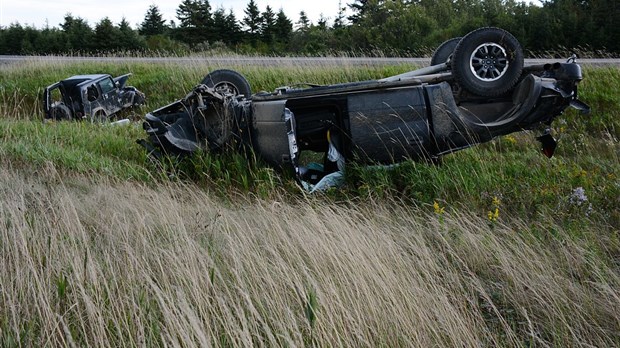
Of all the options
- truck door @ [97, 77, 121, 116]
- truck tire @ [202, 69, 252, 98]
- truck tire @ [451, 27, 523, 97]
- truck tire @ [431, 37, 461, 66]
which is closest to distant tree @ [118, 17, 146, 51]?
truck door @ [97, 77, 121, 116]

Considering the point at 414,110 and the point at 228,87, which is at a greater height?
the point at 228,87

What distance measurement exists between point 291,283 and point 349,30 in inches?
1378

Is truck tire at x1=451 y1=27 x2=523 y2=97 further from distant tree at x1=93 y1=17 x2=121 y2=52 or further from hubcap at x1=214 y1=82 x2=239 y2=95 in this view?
distant tree at x1=93 y1=17 x2=121 y2=52

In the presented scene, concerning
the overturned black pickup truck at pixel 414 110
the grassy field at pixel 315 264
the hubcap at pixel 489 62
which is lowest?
the grassy field at pixel 315 264

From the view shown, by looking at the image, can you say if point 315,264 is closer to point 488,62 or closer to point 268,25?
point 488,62

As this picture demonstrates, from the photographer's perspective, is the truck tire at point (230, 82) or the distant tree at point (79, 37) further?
the distant tree at point (79, 37)

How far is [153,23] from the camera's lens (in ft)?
156

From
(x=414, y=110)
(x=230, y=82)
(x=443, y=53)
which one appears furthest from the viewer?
(x=230, y=82)

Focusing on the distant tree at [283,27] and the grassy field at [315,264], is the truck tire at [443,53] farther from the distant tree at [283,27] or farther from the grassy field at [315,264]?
the distant tree at [283,27]

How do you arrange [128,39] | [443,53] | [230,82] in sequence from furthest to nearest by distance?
1. [128,39]
2. [230,82]
3. [443,53]

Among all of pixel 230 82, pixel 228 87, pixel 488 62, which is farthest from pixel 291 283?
pixel 230 82

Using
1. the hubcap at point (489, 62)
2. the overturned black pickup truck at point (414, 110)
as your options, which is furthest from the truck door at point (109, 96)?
the hubcap at point (489, 62)

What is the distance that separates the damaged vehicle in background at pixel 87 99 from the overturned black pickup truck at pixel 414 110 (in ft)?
21.5

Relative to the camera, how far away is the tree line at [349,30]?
2533cm
